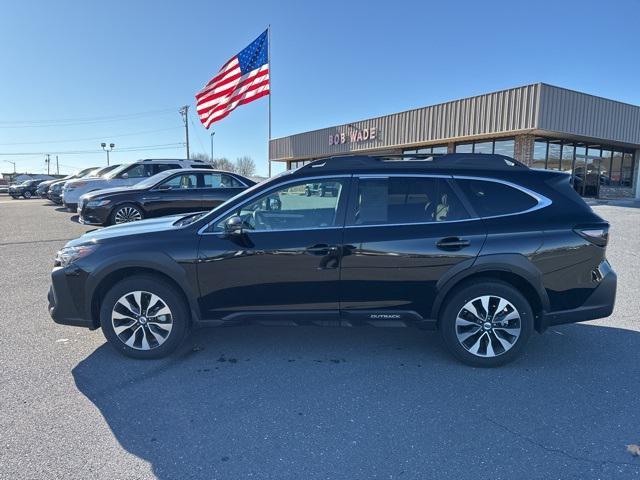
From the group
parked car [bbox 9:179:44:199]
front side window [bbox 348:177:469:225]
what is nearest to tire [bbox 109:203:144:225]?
front side window [bbox 348:177:469:225]

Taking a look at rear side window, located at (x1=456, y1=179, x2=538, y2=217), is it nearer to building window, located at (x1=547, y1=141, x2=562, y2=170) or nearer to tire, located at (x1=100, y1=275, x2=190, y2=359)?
tire, located at (x1=100, y1=275, x2=190, y2=359)

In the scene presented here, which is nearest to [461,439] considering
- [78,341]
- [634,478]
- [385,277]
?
[634,478]

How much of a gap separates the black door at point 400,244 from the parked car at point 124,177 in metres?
10.9

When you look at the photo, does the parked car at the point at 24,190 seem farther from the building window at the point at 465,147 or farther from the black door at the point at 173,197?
the building window at the point at 465,147

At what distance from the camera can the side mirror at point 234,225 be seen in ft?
11.5

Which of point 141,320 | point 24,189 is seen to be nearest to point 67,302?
point 141,320

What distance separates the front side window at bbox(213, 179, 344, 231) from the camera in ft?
12.1

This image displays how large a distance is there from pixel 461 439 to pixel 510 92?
61.5 feet

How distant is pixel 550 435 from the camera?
2.73 meters

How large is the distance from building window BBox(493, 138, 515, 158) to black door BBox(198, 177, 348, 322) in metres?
19.1

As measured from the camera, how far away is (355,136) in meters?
26.4

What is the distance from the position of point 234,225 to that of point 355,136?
23.9 metres

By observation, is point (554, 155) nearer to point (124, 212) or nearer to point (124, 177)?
point (124, 177)

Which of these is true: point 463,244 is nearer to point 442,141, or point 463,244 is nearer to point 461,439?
point 461,439
